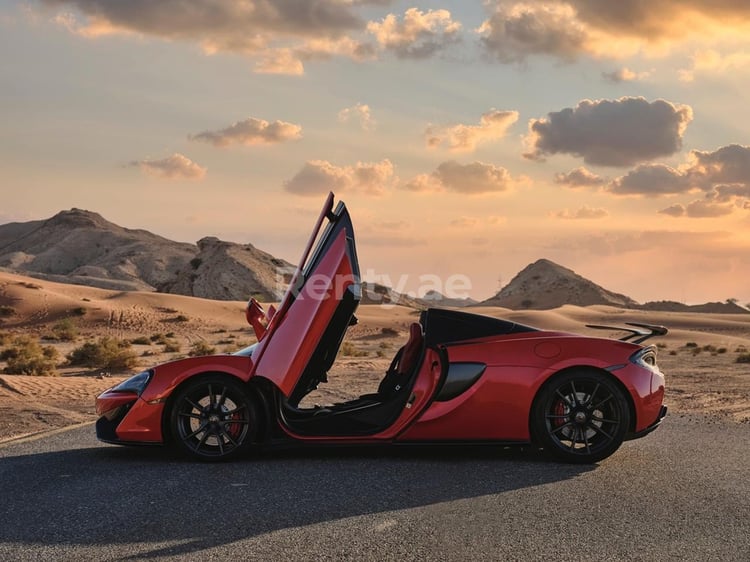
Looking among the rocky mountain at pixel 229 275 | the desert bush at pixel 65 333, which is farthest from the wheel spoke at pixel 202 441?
the rocky mountain at pixel 229 275

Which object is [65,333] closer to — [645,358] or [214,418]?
[214,418]

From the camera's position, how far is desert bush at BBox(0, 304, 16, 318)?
47591 mm

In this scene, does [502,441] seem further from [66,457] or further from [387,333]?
[387,333]

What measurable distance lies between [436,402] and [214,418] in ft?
6.16

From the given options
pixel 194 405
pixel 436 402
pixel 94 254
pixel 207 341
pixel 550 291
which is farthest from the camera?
pixel 94 254

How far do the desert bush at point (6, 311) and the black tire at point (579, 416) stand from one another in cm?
4567

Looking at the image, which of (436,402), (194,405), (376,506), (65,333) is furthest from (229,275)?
(376,506)

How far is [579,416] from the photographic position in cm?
725

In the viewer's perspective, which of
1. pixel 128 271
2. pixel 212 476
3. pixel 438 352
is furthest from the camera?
pixel 128 271

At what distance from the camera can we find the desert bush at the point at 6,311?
156 ft

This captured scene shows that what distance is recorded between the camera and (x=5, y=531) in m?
5.26

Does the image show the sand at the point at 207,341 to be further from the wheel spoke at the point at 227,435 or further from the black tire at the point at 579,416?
the black tire at the point at 579,416

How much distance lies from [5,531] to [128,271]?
130 m

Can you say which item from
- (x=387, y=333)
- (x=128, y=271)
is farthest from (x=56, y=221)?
(x=387, y=333)
